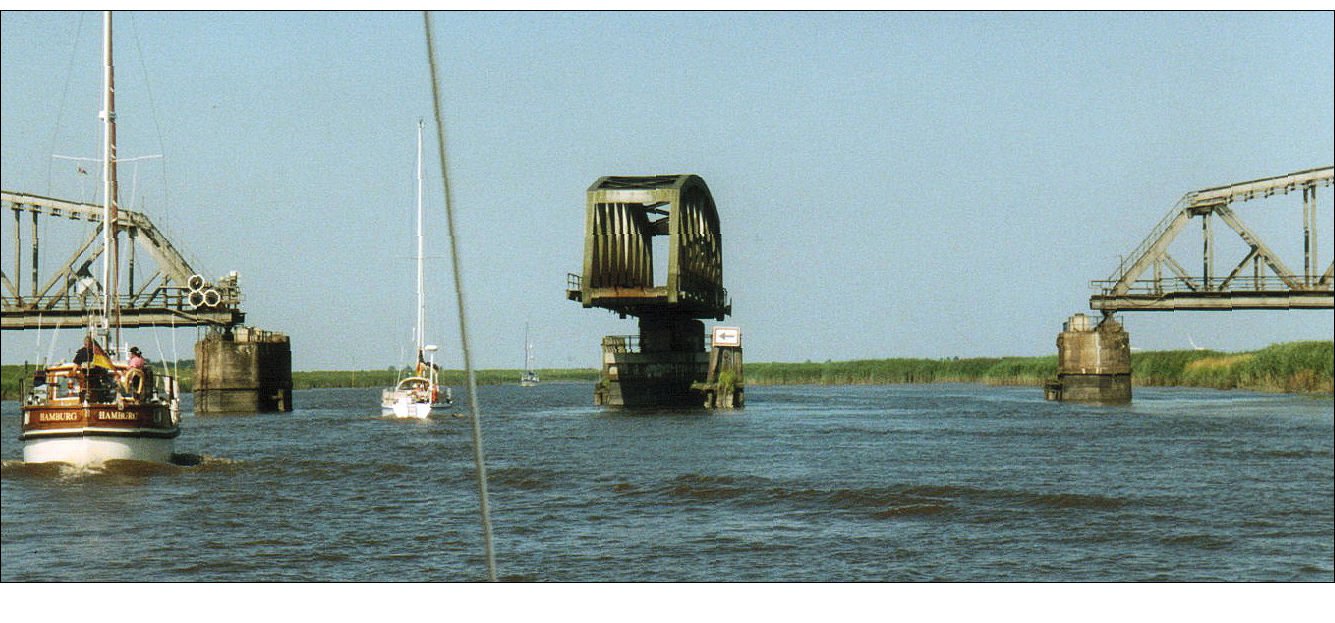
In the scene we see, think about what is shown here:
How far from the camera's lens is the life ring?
2894 centimetres

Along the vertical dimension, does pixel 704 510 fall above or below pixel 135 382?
below

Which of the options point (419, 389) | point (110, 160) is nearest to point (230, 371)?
point (419, 389)

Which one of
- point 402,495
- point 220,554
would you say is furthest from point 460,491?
point 220,554

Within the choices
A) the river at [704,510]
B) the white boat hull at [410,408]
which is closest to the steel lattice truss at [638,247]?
the white boat hull at [410,408]

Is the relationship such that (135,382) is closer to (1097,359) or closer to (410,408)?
(410,408)

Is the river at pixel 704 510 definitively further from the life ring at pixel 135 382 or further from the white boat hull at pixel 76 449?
the life ring at pixel 135 382

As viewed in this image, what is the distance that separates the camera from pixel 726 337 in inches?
2872

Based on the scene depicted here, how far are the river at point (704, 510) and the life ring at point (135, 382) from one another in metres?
1.71

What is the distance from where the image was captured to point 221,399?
7125 cm

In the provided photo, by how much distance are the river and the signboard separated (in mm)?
25547

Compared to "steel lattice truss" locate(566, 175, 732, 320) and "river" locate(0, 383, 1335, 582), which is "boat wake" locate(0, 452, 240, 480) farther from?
"steel lattice truss" locate(566, 175, 732, 320)

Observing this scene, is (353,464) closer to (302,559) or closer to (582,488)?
(582,488)

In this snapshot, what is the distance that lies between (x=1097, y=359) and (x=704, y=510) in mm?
53598

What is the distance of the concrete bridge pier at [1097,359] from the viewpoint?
7294 cm
